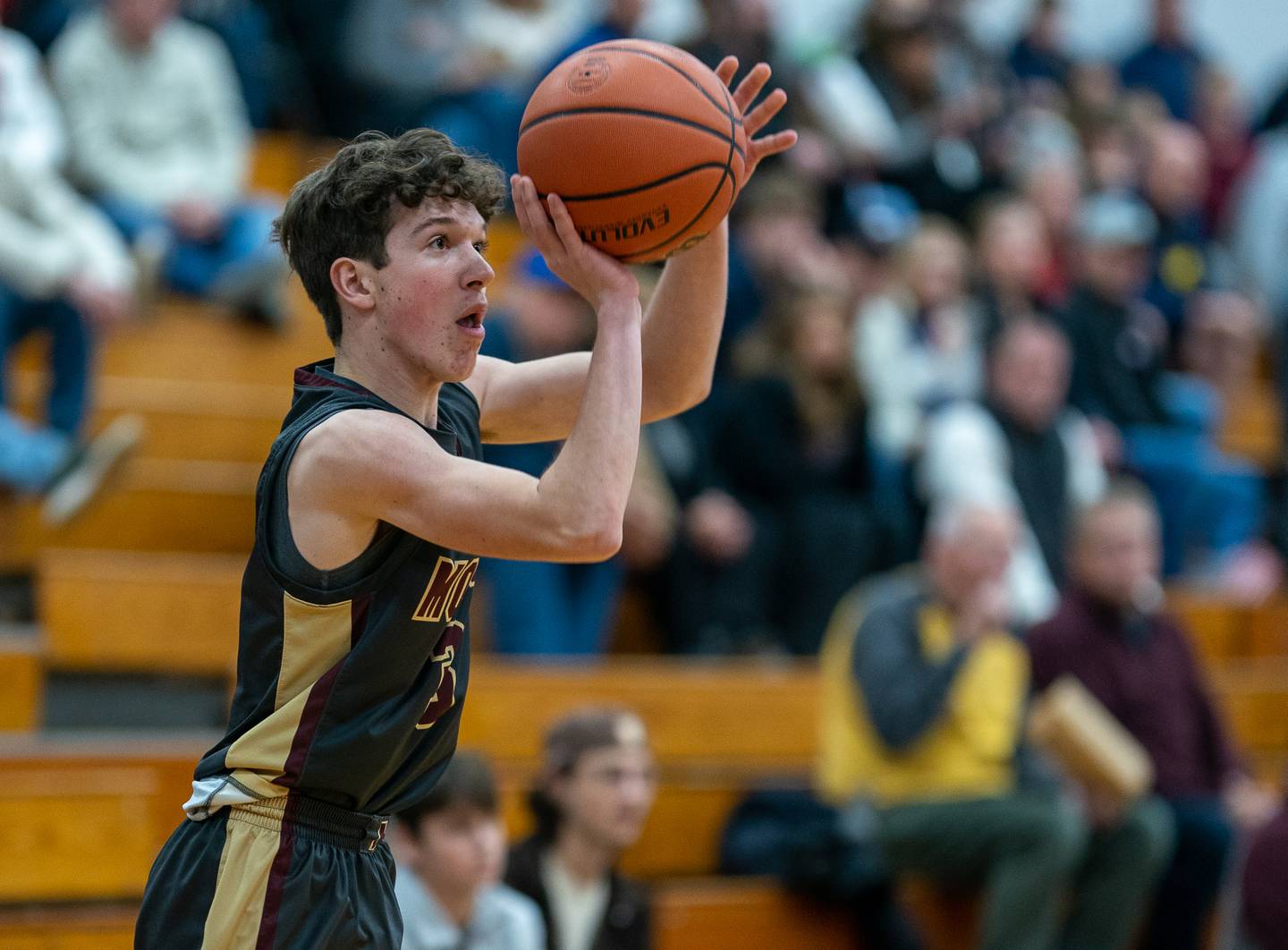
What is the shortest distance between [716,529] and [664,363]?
377 cm

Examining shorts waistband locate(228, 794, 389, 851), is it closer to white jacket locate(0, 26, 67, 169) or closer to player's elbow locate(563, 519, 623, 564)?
player's elbow locate(563, 519, 623, 564)

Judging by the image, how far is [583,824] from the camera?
5.23m

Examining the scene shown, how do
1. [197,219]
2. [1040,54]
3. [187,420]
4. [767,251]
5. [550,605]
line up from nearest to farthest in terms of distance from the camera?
[550,605] → [187,420] → [197,219] → [767,251] → [1040,54]

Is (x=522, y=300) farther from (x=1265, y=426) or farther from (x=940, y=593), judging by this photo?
(x=1265, y=426)

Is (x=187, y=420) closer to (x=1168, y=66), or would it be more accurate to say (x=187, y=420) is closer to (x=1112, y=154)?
(x=1112, y=154)

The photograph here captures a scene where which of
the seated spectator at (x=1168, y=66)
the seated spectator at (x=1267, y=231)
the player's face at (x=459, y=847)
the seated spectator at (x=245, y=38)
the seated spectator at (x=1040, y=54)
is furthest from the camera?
the seated spectator at (x=1168, y=66)

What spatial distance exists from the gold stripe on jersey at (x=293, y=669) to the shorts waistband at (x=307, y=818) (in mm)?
23

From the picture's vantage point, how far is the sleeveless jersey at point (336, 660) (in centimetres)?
266

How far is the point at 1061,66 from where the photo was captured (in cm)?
1220

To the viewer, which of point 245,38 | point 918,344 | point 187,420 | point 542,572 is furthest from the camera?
point 245,38

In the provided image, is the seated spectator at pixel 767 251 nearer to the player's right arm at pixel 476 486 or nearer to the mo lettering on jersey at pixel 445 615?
the mo lettering on jersey at pixel 445 615

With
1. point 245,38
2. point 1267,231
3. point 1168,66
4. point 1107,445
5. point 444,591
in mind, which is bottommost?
point 444,591

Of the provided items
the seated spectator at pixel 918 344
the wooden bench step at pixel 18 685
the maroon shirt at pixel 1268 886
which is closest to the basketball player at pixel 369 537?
the wooden bench step at pixel 18 685

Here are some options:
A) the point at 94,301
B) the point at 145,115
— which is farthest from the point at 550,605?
the point at 145,115
